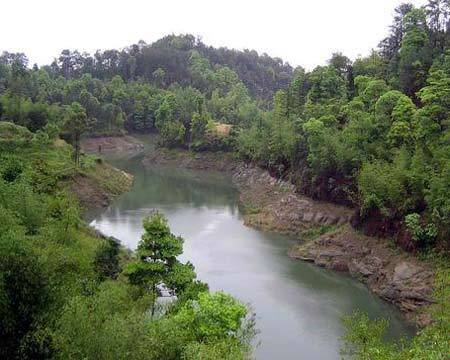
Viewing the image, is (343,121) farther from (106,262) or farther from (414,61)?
(106,262)

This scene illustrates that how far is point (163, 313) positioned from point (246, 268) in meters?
16.8

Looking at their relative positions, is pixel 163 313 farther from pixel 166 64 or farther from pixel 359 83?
pixel 166 64

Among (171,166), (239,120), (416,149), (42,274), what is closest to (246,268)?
(416,149)

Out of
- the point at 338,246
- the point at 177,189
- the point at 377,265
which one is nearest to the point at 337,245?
the point at 338,246

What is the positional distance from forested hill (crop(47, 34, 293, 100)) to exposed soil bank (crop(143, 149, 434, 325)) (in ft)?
265

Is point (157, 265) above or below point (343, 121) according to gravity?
below

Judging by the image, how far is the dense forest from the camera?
57.6 ft

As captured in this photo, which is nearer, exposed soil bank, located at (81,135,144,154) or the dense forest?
the dense forest

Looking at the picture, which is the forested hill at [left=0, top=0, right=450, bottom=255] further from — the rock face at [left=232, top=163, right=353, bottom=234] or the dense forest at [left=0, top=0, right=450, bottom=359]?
the rock face at [left=232, top=163, right=353, bottom=234]

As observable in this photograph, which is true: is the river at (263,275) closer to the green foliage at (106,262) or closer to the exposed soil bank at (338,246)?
the exposed soil bank at (338,246)

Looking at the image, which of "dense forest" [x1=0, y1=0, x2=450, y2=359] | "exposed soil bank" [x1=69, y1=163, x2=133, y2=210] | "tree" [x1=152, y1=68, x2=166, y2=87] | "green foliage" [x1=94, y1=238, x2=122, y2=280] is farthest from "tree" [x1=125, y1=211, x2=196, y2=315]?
"tree" [x1=152, y1=68, x2=166, y2=87]

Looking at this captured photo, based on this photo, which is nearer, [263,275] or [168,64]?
[263,275]

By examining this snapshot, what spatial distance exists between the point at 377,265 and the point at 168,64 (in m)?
118

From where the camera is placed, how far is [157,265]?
27.4 meters
